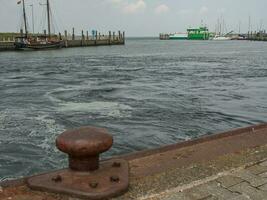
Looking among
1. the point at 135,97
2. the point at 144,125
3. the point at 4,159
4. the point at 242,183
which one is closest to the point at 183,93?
the point at 135,97

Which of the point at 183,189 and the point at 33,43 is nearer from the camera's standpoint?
the point at 183,189

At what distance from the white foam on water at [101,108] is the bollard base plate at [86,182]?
26.7 ft

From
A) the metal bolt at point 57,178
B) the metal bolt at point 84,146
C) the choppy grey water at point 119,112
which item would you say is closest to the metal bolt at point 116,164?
the metal bolt at point 84,146

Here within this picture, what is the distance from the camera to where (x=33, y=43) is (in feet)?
205

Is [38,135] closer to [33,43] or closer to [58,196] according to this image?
[58,196]

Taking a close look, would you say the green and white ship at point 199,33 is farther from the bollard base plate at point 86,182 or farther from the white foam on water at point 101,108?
the bollard base plate at point 86,182

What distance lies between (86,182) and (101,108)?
9.57 metres

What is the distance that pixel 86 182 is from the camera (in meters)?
3.70

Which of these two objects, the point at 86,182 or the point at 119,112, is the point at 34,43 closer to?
the point at 119,112

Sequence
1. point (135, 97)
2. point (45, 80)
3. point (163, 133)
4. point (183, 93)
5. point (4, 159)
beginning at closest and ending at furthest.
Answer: point (4, 159), point (163, 133), point (135, 97), point (183, 93), point (45, 80)

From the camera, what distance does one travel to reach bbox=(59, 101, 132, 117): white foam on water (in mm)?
12472

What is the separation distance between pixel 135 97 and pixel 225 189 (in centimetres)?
1215

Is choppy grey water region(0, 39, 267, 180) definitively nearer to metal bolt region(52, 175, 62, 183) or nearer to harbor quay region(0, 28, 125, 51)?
metal bolt region(52, 175, 62, 183)

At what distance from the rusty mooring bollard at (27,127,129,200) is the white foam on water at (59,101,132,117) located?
26.6 ft
